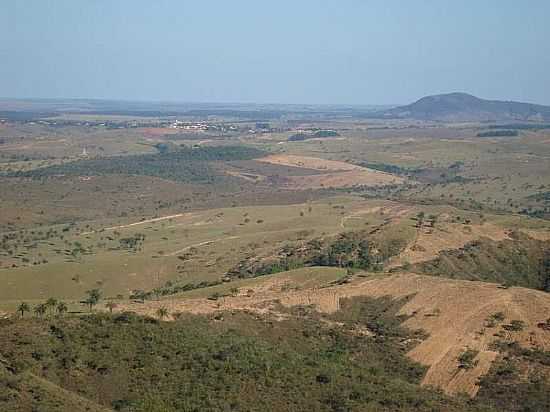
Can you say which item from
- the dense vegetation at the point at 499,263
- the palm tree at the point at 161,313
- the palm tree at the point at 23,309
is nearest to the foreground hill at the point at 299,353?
the palm tree at the point at 161,313

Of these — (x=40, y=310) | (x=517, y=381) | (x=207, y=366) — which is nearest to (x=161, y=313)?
(x=207, y=366)

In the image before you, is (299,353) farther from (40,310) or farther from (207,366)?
(40,310)

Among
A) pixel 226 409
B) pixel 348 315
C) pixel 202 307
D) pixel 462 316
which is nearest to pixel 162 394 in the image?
pixel 226 409

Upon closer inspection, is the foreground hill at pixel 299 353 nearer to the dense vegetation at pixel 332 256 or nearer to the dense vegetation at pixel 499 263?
the dense vegetation at pixel 499 263

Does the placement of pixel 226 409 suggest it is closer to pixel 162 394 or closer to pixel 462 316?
pixel 162 394

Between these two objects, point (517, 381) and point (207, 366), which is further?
point (517, 381)

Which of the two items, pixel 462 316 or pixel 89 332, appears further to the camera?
pixel 462 316
